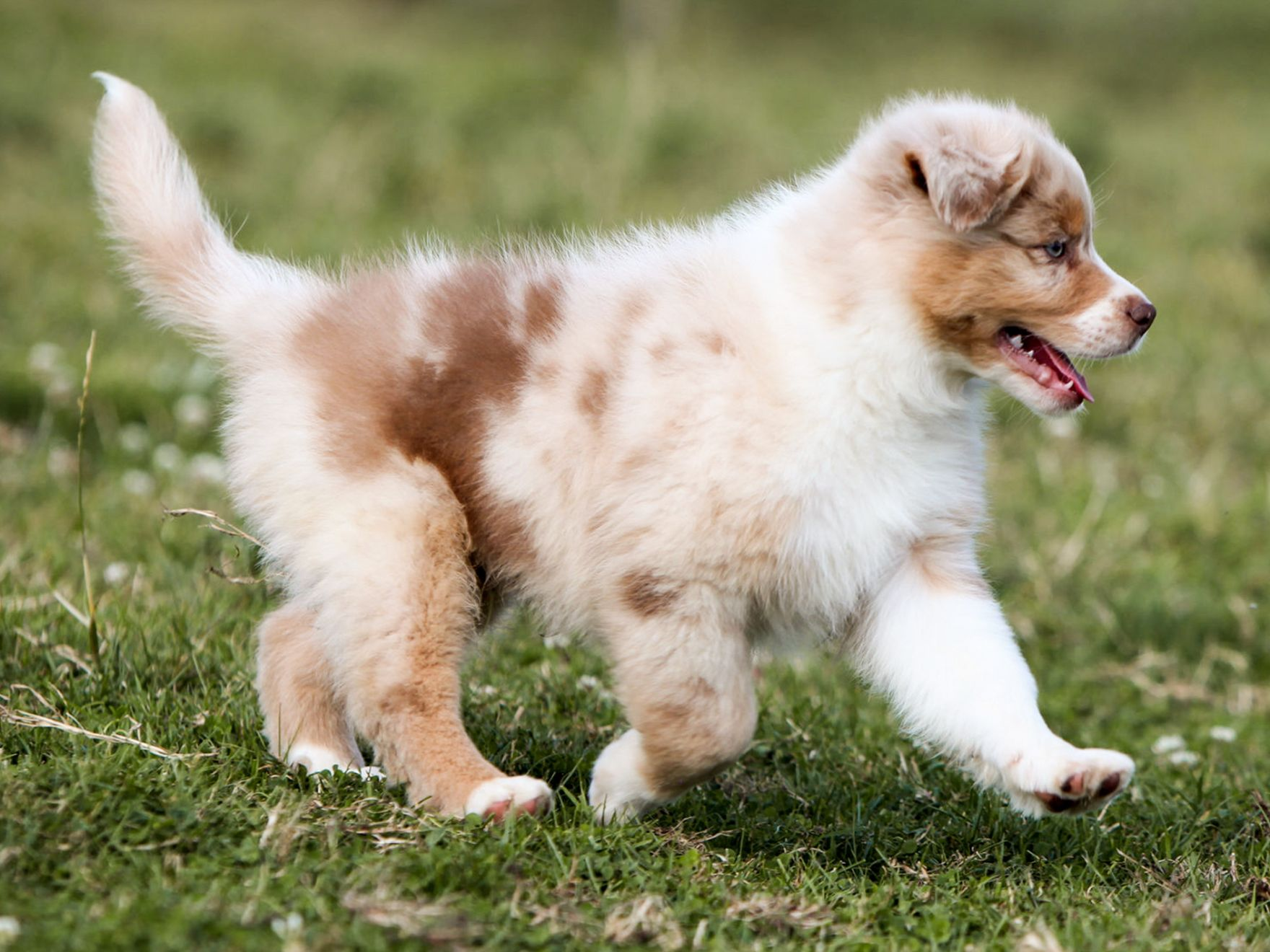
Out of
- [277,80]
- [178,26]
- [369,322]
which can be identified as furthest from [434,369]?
[178,26]

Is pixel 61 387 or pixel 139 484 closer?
pixel 139 484

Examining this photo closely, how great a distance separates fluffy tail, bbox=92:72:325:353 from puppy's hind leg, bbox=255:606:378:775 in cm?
64

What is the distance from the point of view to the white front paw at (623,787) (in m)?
3.14

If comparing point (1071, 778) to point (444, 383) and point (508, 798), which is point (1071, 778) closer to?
point (508, 798)

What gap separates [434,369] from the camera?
3.31m

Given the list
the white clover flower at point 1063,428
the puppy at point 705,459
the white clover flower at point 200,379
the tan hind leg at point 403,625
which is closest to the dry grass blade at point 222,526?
the puppy at point 705,459

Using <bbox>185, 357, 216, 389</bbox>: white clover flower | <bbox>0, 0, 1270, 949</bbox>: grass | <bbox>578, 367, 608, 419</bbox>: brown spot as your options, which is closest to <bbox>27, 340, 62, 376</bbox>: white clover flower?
<bbox>0, 0, 1270, 949</bbox>: grass

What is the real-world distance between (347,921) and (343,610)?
853mm

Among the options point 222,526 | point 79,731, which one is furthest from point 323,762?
point 222,526

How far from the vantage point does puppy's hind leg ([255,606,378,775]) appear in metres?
3.39

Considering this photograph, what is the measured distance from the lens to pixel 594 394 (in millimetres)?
→ 3203

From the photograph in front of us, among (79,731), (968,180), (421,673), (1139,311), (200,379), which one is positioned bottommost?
(200,379)

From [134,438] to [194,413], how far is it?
0.79 feet

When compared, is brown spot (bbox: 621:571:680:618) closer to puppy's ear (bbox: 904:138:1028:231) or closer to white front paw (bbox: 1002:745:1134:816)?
white front paw (bbox: 1002:745:1134:816)
